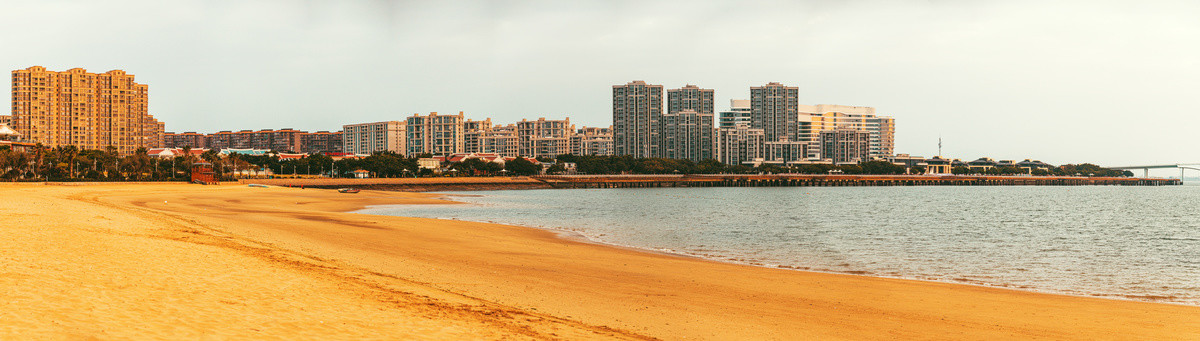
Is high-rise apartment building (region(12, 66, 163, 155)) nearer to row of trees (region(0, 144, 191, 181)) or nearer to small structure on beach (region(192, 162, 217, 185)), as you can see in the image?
row of trees (region(0, 144, 191, 181))

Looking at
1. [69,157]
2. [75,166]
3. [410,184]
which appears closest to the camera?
[69,157]

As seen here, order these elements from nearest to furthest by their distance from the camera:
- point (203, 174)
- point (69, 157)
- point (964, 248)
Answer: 1. point (964, 248)
2. point (203, 174)
3. point (69, 157)

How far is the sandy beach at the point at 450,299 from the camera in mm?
9359

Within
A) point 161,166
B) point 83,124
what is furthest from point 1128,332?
point 83,124

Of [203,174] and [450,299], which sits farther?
[203,174]

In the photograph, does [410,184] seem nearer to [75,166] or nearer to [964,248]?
[75,166]

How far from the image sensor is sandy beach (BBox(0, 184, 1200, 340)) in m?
9.36

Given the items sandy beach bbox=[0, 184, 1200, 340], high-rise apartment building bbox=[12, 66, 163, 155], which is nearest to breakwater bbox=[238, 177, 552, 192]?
high-rise apartment building bbox=[12, 66, 163, 155]

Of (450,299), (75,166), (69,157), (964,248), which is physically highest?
(69,157)

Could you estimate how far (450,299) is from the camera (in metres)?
13.1

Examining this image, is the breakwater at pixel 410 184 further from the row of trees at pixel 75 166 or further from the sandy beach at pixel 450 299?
the sandy beach at pixel 450 299

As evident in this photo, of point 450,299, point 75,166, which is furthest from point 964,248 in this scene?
point 75,166

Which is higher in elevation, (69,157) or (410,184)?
(69,157)

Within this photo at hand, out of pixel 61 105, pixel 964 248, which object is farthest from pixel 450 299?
pixel 61 105
